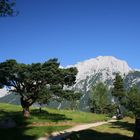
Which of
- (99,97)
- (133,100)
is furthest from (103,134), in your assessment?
(99,97)

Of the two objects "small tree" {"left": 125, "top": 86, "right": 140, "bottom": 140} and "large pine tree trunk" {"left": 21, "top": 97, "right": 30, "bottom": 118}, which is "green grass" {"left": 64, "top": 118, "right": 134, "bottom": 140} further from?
"small tree" {"left": 125, "top": 86, "right": 140, "bottom": 140}

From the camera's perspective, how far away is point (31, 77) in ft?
214

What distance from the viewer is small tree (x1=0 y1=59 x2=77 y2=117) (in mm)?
65625

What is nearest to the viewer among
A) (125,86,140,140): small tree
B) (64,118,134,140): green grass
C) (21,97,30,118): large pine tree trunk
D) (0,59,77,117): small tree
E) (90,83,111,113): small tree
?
(64,118,134,140): green grass

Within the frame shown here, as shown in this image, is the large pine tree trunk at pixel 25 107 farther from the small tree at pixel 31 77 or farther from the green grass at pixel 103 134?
the green grass at pixel 103 134

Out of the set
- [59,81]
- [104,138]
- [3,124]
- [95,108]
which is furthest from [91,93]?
[104,138]

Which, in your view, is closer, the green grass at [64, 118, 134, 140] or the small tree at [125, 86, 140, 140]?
the green grass at [64, 118, 134, 140]

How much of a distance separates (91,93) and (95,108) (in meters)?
7.53

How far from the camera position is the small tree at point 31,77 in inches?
2584

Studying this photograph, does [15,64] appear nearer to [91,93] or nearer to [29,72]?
[29,72]

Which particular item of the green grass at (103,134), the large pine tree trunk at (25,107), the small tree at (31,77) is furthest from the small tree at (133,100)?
the green grass at (103,134)

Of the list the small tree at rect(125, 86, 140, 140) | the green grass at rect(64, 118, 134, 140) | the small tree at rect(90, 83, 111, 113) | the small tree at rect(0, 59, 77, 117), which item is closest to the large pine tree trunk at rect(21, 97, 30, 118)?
the small tree at rect(0, 59, 77, 117)

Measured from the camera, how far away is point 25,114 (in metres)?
66.2

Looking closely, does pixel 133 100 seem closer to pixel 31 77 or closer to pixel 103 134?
pixel 31 77
